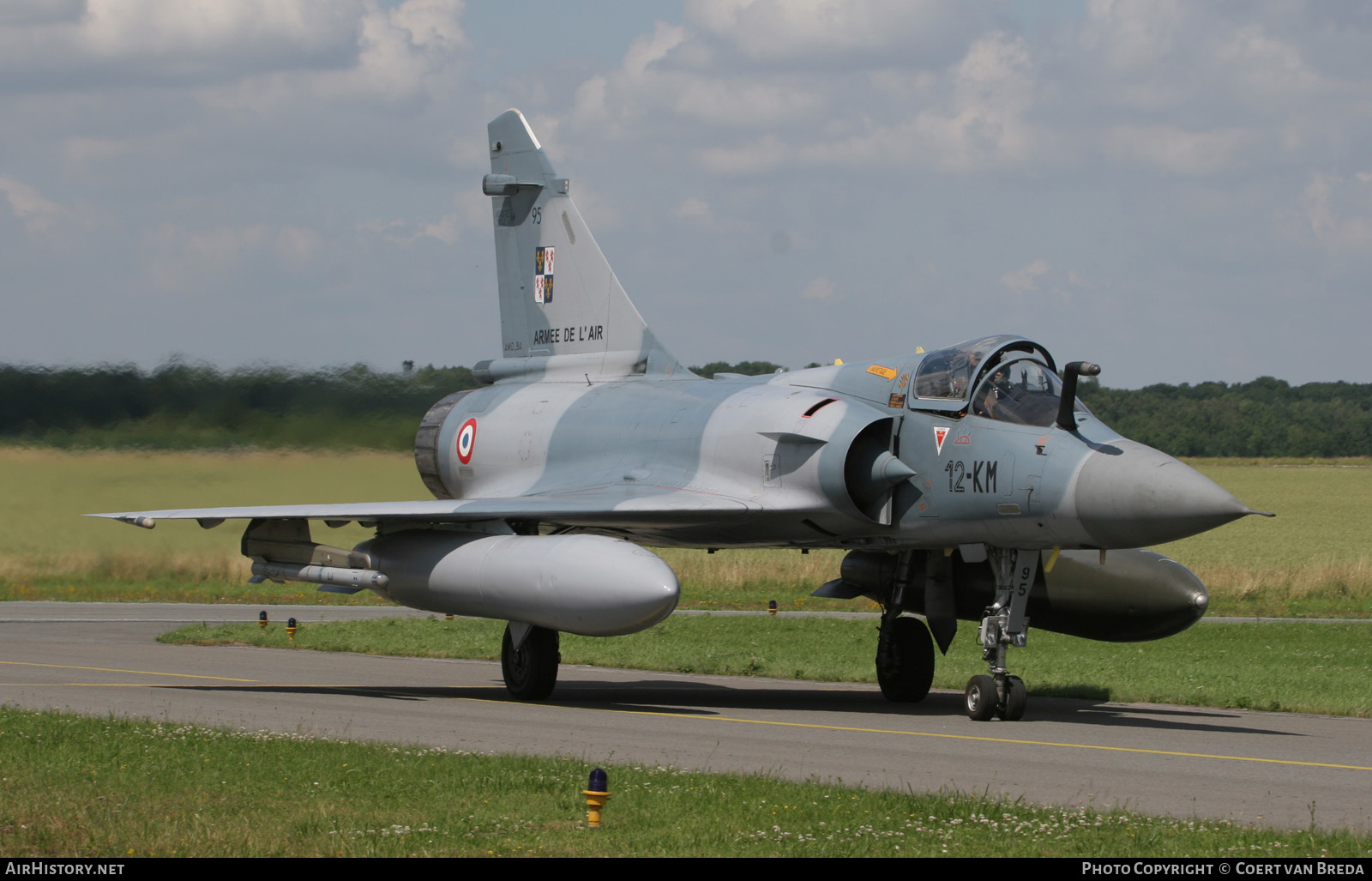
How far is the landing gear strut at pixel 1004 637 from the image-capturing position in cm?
1314

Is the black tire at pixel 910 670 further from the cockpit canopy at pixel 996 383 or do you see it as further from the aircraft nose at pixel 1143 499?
the aircraft nose at pixel 1143 499

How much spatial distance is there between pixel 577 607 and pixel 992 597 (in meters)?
4.59

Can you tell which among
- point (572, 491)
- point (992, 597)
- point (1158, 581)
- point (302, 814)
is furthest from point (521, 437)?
point (302, 814)

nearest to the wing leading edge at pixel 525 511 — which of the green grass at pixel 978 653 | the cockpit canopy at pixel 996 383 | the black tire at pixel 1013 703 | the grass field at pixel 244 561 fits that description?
the cockpit canopy at pixel 996 383

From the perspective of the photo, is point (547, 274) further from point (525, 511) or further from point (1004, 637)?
point (1004, 637)

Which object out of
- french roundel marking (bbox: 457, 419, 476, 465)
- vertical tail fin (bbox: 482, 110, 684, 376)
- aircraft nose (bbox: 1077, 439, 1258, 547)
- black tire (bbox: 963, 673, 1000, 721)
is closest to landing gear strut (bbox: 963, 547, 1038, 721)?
black tire (bbox: 963, 673, 1000, 721)

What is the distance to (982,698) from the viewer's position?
13.3 meters

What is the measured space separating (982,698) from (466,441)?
290 inches

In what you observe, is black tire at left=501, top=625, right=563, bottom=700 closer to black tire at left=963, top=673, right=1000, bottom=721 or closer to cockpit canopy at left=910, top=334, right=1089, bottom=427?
black tire at left=963, top=673, right=1000, bottom=721

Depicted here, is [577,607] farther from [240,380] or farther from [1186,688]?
[240,380]

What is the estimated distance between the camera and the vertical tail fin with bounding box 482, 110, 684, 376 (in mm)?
18422

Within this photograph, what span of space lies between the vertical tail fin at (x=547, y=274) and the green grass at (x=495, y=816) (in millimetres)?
8731

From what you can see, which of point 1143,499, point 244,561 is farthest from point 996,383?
point 244,561

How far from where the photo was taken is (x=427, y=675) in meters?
18.5
